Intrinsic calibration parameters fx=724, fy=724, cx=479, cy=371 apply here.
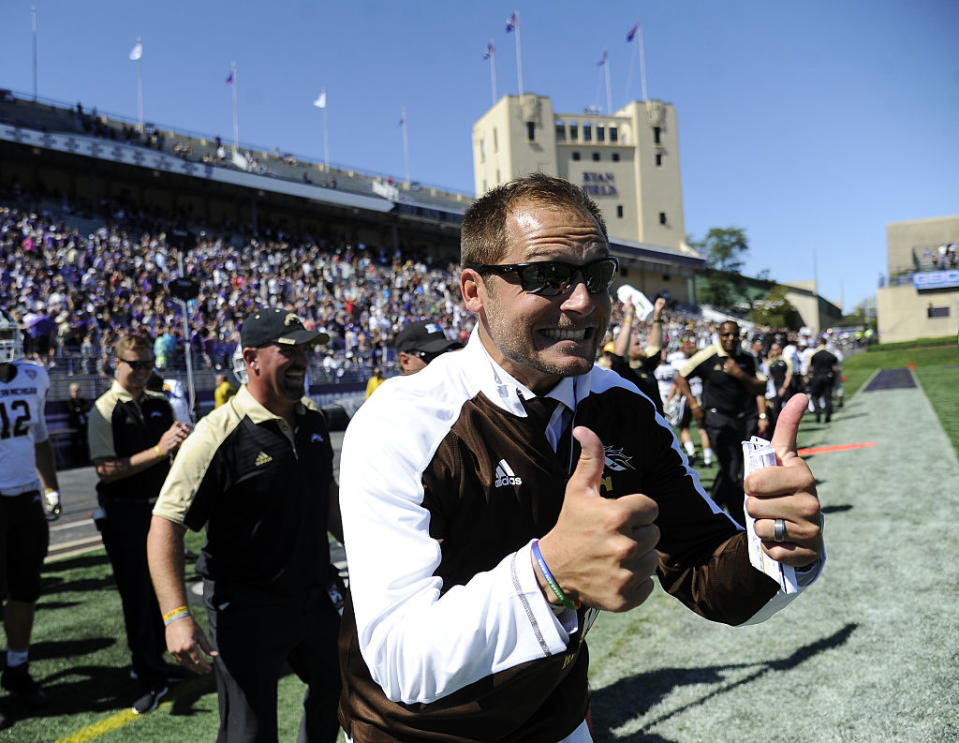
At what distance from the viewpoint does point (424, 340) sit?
542 cm

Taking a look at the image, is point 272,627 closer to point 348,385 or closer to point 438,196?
point 348,385

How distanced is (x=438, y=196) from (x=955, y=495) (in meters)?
53.5

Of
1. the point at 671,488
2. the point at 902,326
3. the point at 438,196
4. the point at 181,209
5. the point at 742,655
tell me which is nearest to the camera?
the point at 671,488

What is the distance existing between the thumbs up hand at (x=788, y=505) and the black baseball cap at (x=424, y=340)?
375 cm

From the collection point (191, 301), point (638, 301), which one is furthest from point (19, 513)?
point (191, 301)

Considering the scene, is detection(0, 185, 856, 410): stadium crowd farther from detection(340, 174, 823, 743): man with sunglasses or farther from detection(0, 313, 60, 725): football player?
detection(340, 174, 823, 743): man with sunglasses

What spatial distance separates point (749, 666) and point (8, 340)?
5.49 m

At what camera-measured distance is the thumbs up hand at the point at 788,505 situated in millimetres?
1535

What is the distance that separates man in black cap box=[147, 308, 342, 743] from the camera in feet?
9.96

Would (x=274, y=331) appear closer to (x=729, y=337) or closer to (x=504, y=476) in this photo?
(x=504, y=476)

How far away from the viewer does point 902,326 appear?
65.0 meters

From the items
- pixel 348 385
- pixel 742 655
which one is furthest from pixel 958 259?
pixel 742 655

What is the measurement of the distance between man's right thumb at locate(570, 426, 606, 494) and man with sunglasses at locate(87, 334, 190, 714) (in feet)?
12.7

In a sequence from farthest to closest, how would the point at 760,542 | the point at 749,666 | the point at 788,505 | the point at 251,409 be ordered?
the point at 749,666
the point at 251,409
the point at 760,542
the point at 788,505
